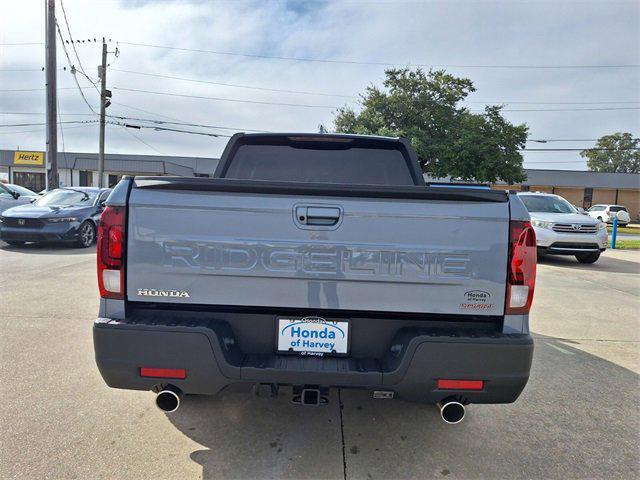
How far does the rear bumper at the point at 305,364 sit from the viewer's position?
2146mm

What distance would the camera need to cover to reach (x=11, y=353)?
3914mm

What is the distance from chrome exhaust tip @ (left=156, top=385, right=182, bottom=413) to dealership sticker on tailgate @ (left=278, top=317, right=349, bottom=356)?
Answer: 1.97ft

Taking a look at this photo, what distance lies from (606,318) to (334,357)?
208 inches

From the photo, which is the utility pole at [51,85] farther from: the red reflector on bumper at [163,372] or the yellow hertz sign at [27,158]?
the yellow hertz sign at [27,158]

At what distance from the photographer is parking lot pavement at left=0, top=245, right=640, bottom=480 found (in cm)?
243

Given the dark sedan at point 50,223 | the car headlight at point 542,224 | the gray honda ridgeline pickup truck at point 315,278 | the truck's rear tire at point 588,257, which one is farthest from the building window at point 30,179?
the gray honda ridgeline pickup truck at point 315,278

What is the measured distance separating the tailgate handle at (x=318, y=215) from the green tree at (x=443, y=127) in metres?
25.0

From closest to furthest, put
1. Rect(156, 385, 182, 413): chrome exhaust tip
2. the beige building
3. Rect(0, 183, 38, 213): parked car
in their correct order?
Rect(156, 385, 182, 413): chrome exhaust tip
Rect(0, 183, 38, 213): parked car
the beige building

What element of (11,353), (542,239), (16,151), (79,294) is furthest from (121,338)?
(16,151)

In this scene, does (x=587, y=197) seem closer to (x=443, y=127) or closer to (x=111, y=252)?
(x=443, y=127)

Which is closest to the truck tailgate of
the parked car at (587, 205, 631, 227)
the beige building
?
the parked car at (587, 205, 631, 227)

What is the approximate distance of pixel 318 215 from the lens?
2199 millimetres

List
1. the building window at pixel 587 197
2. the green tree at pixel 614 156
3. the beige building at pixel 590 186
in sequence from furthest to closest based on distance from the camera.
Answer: the green tree at pixel 614 156 < the building window at pixel 587 197 < the beige building at pixel 590 186

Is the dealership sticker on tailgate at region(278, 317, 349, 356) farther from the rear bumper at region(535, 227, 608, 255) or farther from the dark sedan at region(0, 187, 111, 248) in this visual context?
the dark sedan at region(0, 187, 111, 248)
